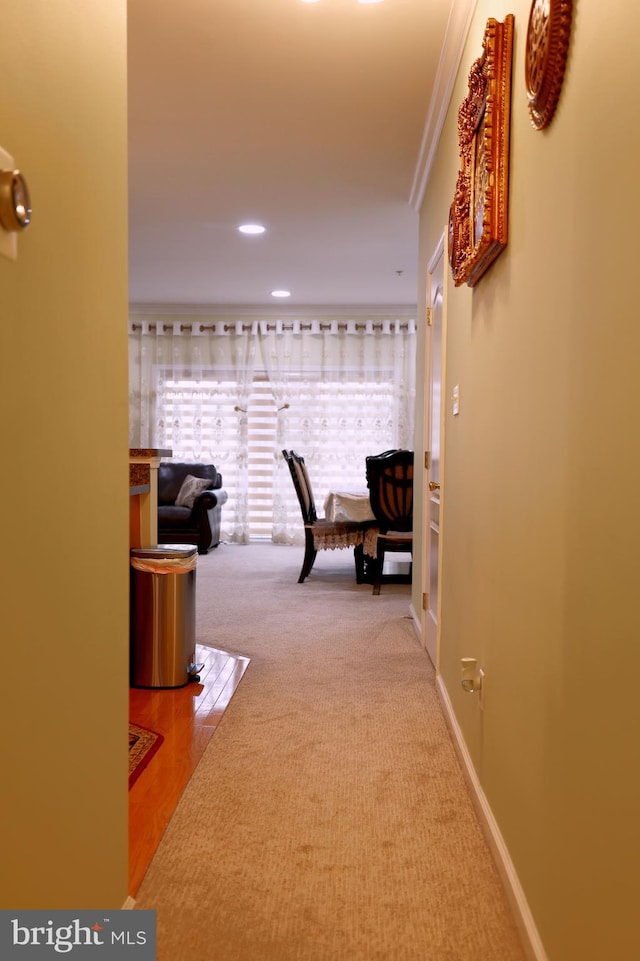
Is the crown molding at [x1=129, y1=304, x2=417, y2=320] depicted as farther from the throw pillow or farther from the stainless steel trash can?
the stainless steel trash can

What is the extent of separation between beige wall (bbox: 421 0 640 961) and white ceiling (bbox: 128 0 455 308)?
39.2 inches

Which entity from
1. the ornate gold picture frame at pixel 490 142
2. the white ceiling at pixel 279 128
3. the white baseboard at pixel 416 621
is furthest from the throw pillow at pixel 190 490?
the ornate gold picture frame at pixel 490 142

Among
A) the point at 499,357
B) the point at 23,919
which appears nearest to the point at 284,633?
the point at 499,357

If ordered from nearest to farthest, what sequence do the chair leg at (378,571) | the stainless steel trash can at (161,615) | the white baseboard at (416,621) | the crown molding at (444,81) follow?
the crown molding at (444,81) < the stainless steel trash can at (161,615) < the white baseboard at (416,621) < the chair leg at (378,571)

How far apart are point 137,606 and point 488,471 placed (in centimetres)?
177

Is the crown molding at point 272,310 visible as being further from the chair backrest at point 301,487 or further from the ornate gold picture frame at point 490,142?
the ornate gold picture frame at point 490,142

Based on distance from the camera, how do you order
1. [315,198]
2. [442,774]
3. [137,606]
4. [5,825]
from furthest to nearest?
1. [315,198]
2. [137,606]
3. [442,774]
4. [5,825]

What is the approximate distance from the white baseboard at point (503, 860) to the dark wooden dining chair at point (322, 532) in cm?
297

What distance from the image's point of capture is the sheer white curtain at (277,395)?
27.0 feet

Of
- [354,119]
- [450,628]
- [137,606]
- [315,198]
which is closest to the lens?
[450,628]

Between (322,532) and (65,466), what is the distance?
14.6 feet

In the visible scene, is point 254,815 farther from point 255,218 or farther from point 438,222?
point 255,218

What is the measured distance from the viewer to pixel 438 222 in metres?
3.63

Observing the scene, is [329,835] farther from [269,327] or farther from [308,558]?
[269,327]
